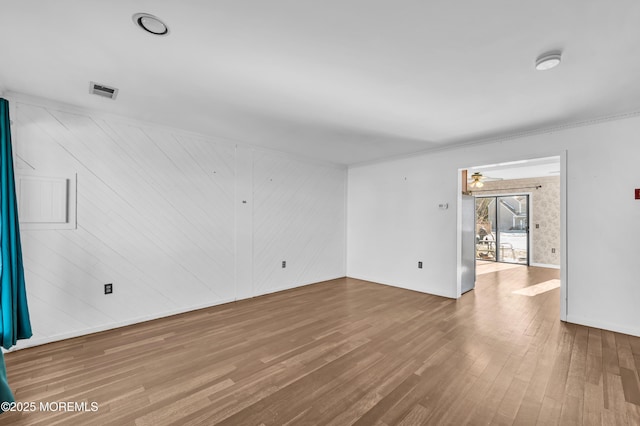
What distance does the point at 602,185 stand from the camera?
10.9 feet

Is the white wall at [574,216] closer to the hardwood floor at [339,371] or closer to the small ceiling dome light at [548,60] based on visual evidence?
the hardwood floor at [339,371]

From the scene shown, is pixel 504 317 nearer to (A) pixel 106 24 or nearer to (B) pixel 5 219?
(A) pixel 106 24

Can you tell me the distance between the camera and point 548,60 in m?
2.02

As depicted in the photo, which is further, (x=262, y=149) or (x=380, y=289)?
(x=380, y=289)

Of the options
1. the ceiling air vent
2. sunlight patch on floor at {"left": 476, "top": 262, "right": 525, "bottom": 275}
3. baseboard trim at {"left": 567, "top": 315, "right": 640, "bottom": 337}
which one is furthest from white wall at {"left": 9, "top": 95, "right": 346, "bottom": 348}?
sunlight patch on floor at {"left": 476, "top": 262, "right": 525, "bottom": 275}

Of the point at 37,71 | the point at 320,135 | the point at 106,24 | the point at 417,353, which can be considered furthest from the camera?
the point at 320,135

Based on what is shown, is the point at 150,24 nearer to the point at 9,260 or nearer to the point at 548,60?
the point at 9,260

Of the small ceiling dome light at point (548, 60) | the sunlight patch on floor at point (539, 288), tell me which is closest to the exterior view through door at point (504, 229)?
the sunlight patch on floor at point (539, 288)

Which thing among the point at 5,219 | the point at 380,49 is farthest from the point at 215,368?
→ the point at 380,49

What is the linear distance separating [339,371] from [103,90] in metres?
3.42

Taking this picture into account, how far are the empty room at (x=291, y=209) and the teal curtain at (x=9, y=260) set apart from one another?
0.02 metres

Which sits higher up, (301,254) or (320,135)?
(320,135)

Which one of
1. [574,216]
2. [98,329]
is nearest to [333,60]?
[574,216]

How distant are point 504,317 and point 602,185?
2.00m
